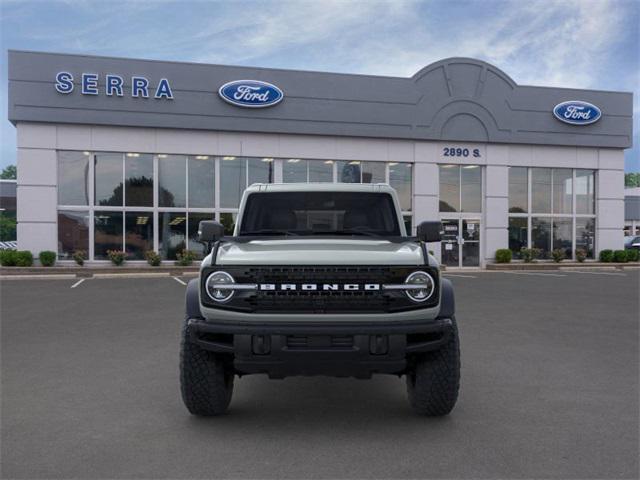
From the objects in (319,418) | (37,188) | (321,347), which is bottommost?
(319,418)

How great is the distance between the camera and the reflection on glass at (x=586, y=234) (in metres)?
26.2

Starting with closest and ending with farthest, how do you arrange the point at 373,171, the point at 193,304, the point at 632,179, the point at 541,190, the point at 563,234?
the point at 193,304, the point at 373,171, the point at 541,190, the point at 563,234, the point at 632,179

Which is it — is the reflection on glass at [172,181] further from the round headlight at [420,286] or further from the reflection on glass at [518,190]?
the round headlight at [420,286]

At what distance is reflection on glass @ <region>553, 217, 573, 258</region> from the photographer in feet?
84.8

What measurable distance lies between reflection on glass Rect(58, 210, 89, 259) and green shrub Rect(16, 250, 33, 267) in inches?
43.3

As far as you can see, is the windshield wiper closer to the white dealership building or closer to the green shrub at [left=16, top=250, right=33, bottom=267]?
the white dealership building

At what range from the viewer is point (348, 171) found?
23.6 meters

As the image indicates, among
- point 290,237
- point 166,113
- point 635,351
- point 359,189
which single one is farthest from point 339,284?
point 166,113

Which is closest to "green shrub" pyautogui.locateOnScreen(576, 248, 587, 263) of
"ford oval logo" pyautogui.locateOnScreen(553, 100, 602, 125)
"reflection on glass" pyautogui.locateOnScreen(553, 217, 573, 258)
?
"reflection on glass" pyautogui.locateOnScreen(553, 217, 573, 258)

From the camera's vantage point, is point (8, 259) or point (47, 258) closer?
point (8, 259)

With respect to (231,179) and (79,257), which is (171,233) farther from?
(79,257)

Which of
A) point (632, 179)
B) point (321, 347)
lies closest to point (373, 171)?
point (321, 347)

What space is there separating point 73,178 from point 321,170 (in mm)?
10256

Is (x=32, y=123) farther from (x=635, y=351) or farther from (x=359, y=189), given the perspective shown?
(x=635, y=351)
